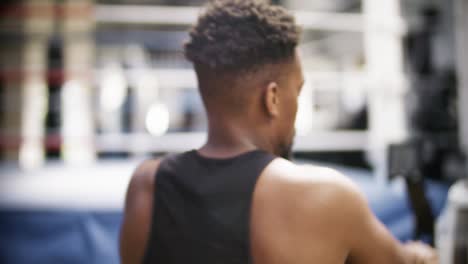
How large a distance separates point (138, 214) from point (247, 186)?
0.27 m

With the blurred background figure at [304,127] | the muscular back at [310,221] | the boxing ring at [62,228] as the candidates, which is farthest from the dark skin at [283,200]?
the boxing ring at [62,228]

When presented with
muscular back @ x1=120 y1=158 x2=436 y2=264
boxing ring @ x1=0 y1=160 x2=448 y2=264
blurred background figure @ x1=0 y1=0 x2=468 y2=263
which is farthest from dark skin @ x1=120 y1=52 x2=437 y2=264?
boxing ring @ x1=0 y1=160 x2=448 y2=264

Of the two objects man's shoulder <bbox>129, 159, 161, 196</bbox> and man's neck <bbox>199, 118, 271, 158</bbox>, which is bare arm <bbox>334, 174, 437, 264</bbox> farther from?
man's shoulder <bbox>129, 159, 161, 196</bbox>

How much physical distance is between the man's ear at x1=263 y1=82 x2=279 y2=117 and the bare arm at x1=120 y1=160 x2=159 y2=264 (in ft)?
0.93

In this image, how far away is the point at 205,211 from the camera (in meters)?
0.79

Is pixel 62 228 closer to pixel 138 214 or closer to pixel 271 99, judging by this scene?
pixel 138 214

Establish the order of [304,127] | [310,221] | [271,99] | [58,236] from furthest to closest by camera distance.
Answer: [304,127] < [58,236] < [271,99] < [310,221]

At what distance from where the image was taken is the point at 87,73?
3.39m

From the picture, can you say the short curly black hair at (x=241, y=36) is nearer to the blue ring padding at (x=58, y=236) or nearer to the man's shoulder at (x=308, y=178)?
the man's shoulder at (x=308, y=178)

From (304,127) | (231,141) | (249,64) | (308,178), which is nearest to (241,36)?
(249,64)

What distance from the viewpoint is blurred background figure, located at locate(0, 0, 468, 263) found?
4.75ft

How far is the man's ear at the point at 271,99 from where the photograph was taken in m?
0.86

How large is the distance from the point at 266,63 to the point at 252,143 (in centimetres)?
17

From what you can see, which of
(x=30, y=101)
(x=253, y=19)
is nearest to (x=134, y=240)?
(x=253, y=19)
